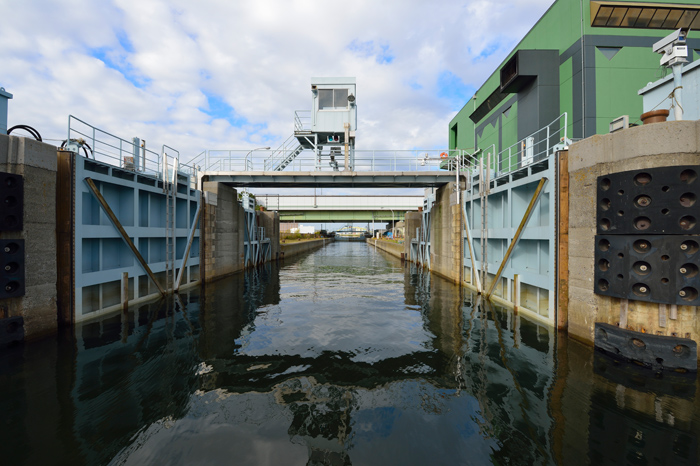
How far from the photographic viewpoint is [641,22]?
1633 cm

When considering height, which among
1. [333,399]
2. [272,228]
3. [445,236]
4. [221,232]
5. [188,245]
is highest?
[272,228]

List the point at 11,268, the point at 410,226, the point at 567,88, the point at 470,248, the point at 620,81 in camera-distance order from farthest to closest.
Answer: the point at 410,226
the point at 567,88
the point at 470,248
the point at 620,81
the point at 11,268

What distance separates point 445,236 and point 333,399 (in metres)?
16.9

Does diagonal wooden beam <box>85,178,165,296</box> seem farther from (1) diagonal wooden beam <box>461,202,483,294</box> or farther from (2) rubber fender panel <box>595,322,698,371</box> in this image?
(2) rubber fender panel <box>595,322,698,371</box>

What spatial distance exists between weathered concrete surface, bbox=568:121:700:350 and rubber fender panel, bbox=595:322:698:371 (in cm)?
24

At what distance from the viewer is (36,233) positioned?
8.96 metres

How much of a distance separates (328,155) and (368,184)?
3.53 metres

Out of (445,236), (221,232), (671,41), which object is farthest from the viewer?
(221,232)

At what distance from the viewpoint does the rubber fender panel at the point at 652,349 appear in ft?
22.5

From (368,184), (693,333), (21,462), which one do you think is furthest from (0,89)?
(693,333)

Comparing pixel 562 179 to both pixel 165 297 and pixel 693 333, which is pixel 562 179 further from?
pixel 165 297

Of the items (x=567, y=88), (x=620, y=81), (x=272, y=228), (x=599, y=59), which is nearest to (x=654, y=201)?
(x=620, y=81)

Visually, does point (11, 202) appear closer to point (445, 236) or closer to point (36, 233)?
point (36, 233)

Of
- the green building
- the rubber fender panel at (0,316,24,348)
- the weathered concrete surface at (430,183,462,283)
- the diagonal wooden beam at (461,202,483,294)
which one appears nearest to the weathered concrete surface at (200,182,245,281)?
the rubber fender panel at (0,316,24,348)
